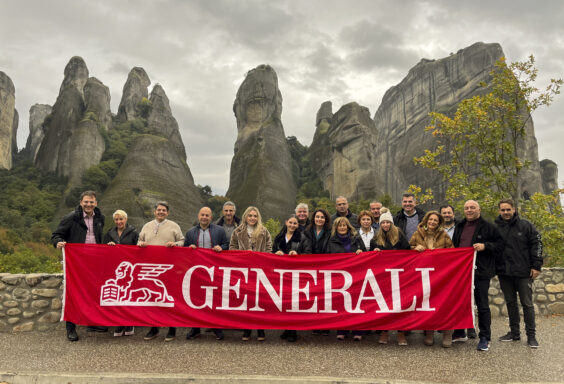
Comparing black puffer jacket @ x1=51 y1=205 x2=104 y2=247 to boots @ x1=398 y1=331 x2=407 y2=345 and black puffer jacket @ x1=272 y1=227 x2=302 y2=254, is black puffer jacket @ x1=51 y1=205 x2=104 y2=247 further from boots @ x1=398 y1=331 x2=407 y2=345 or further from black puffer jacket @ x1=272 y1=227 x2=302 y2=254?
boots @ x1=398 y1=331 x2=407 y2=345

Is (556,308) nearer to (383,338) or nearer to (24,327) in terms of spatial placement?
(383,338)

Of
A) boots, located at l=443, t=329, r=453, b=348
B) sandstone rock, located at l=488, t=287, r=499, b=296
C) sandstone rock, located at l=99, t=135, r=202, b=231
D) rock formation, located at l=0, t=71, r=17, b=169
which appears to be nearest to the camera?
boots, located at l=443, t=329, r=453, b=348

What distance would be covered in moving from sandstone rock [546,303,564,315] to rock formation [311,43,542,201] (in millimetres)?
49684

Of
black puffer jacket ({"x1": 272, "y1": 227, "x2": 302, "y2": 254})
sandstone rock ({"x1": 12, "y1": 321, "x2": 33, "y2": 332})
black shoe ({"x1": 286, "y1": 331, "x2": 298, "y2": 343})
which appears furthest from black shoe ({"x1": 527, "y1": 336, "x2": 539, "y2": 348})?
sandstone rock ({"x1": 12, "y1": 321, "x2": 33, "y2": 332})

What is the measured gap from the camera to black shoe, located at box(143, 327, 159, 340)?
5712 millimetres

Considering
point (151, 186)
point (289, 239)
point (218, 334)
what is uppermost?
point (151, 186)

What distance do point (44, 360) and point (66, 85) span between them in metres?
80.5

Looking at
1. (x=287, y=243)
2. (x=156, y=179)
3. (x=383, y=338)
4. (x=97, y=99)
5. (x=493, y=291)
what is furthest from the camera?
(x=97, y=99)

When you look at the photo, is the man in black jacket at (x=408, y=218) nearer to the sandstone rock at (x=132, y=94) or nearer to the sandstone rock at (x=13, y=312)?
the sandstone rock at (x=13, y=312)

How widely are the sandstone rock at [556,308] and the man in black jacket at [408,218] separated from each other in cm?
352

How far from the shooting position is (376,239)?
588 cm

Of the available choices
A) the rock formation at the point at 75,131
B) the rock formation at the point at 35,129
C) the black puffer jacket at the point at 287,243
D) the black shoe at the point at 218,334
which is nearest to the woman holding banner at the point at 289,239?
the black puffer jacket at the point at 287,243

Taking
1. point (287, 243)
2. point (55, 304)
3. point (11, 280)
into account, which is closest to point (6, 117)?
point (11, 280)

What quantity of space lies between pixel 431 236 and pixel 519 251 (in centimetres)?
125
